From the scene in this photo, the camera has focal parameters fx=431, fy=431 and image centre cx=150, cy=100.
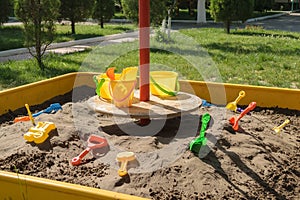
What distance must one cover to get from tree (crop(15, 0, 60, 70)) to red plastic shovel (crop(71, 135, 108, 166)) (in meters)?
3.64

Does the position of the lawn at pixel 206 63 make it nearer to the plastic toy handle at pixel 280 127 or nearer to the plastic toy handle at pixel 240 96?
the plastic toy handle at pixel 240 96

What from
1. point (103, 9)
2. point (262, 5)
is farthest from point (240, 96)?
point (262, 5)

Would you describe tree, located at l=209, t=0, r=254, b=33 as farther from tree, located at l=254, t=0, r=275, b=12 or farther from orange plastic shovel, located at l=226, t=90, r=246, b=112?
tree, located at l=254, t=0, r=275, b=12

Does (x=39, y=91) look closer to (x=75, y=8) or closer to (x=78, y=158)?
(x=78, y=158)

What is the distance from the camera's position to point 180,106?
10.1ft

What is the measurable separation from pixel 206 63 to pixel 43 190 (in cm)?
486

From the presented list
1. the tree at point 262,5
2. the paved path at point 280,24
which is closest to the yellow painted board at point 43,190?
the paved path at point 280,24

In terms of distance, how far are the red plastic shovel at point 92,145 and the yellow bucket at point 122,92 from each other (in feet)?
1.32

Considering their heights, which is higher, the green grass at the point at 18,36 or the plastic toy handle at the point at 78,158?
the green grass at the point at 18,36

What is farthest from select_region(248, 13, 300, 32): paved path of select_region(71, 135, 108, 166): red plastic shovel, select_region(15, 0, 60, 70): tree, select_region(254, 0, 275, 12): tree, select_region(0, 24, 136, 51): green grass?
select_region(71, 135, 108, 166): red plastic shovel

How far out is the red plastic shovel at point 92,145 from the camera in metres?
2.45

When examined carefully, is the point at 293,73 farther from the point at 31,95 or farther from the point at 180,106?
the point at 31,95

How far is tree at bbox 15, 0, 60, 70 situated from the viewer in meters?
5.96

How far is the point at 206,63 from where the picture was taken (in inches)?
256
